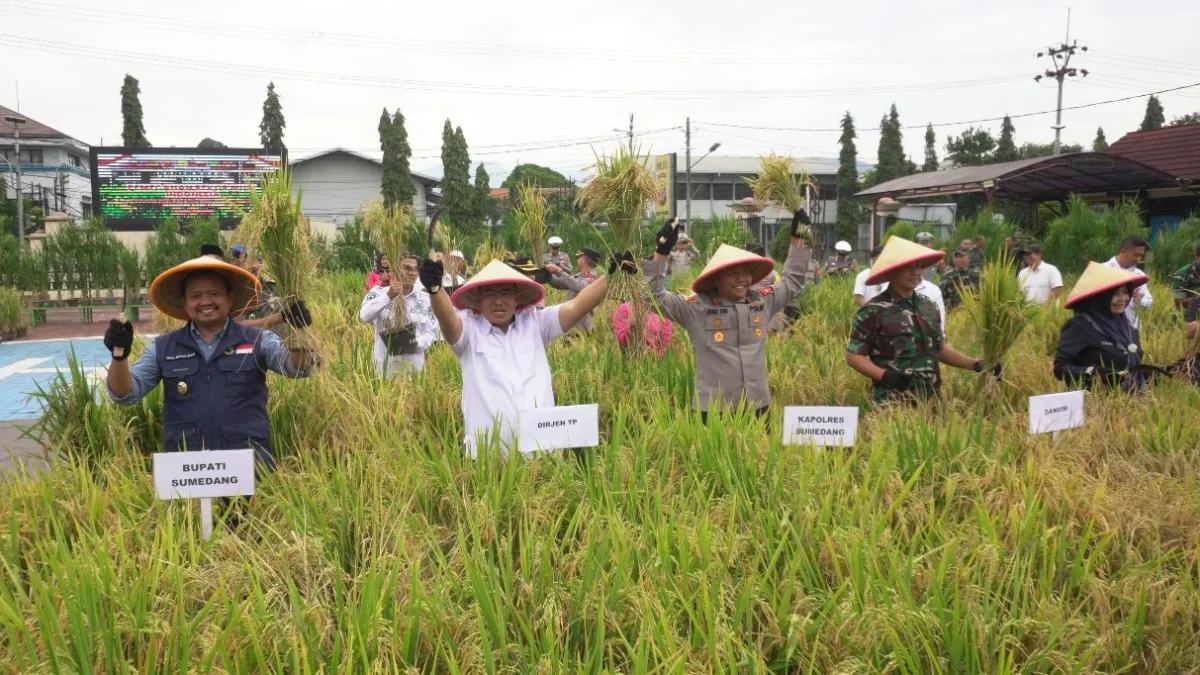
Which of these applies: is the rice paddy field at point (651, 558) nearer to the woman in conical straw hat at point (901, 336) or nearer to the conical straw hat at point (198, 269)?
the woman in conical straw hat at point (901, 336)

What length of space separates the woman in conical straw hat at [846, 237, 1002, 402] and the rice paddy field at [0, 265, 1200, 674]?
40cm

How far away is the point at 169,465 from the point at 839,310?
6.87m

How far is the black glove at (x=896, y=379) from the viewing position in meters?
4.00

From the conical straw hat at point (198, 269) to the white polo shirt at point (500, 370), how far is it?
2.84 ft

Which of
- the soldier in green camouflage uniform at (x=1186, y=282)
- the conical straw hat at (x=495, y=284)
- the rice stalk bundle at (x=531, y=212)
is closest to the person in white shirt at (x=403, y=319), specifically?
the rice stalk bundle at (x=531, y=212)

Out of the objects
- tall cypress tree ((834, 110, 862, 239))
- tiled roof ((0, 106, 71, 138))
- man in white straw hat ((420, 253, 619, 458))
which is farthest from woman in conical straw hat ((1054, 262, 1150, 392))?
tiled roof ((0, 106, 71, 138))

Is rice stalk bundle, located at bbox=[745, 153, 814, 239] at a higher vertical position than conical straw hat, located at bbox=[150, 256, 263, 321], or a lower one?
higher

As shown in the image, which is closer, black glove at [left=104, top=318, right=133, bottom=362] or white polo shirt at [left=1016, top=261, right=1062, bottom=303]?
black glove at [left=104, top=318, right=133, bottom=362]

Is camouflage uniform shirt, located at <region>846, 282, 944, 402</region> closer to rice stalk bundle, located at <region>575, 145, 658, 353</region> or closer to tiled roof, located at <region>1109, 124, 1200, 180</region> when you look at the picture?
rice stalk bundle, located at <region>575, 145, 658, 353</region>

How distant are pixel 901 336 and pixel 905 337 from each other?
0.02 metres

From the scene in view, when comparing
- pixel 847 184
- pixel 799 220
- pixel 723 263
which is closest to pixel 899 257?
pixel 799 220

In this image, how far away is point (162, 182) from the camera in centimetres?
2447

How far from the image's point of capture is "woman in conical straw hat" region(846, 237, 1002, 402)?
403 cm

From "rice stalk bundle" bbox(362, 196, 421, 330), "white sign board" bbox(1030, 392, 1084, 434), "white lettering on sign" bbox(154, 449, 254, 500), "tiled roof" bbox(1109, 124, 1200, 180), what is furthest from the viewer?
"tiled roof" bbox(1109, 124, 1200, 180)
